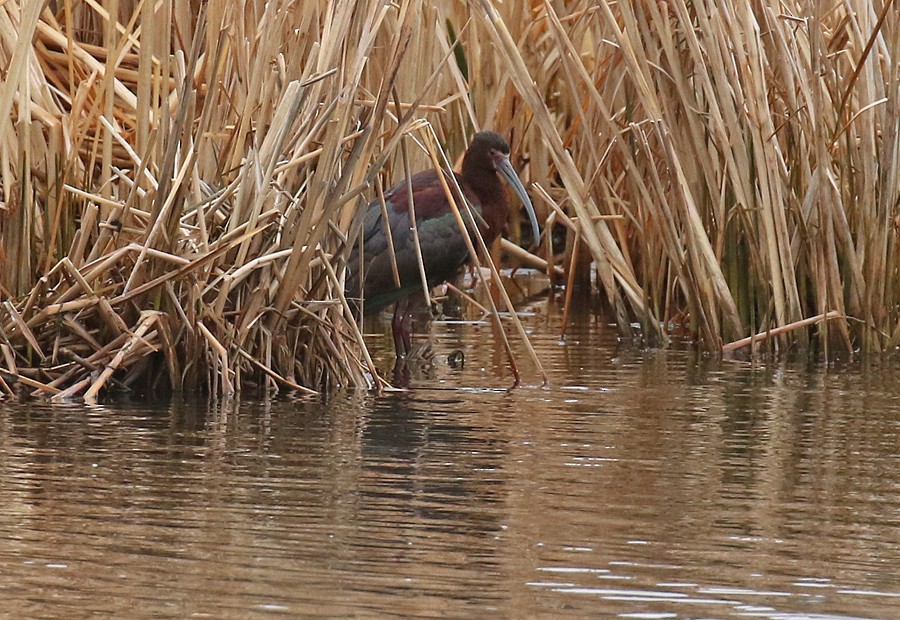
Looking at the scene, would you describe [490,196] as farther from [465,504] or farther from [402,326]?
[465,504]

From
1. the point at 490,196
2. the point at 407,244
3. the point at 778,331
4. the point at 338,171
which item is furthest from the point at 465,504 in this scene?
the point at 490,196

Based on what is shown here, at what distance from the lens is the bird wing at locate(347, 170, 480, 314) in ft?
24.9

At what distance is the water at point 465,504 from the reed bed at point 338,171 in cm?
36

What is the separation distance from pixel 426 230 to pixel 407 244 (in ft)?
0.59

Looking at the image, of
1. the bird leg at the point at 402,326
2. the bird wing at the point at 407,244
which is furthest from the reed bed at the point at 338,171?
the bird leg at the point at 402,326

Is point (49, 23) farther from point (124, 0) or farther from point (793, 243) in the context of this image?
point (793, 243)

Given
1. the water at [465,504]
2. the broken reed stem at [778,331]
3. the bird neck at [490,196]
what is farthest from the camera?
the bird neck at [490,196]

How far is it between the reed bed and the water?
36 centimetres

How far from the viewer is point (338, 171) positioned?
6094 mm

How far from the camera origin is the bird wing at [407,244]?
7594 millimetres

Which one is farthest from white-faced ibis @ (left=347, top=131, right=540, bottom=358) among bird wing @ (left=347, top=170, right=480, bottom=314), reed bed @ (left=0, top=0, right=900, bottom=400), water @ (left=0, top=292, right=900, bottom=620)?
water @ (left=0, top=292, right=900, bottom=620)

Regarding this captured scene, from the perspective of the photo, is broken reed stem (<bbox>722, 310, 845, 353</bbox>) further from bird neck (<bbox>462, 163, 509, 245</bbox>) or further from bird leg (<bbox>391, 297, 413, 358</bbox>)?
bird leg (<bbox>391, 297, 413, 358</bbox>)

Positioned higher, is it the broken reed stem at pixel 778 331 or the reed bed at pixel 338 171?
the reed bed at pixel 338 171

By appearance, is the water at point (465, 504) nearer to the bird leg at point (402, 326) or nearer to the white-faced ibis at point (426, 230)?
the white-faced ibis at point (426, 230)
